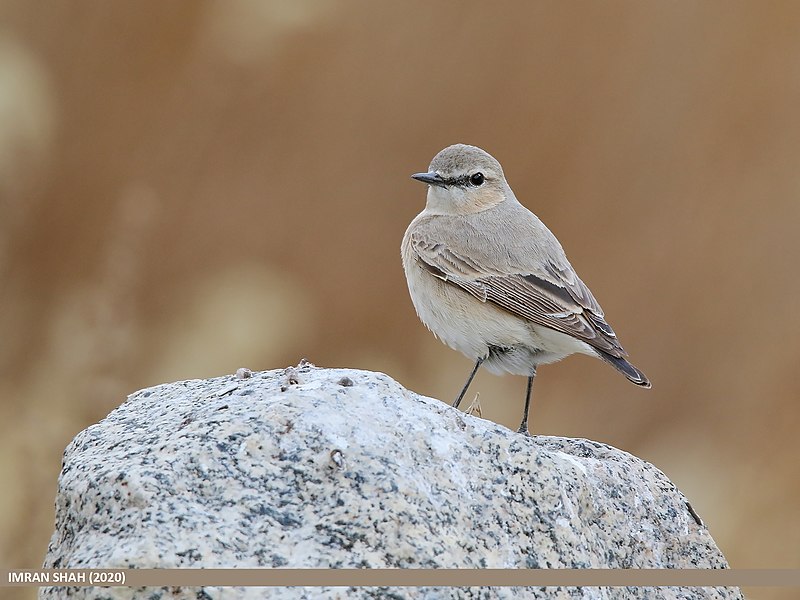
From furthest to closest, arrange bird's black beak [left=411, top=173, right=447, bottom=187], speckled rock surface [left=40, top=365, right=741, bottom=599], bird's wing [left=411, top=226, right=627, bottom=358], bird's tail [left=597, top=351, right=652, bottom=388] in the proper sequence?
1. bird's black beak [left=411, top=173, right=447, bottom=187]
2. bird's wing [left=411, top=226, right=627, bottom=358]
3. bird's tail [left=597, top=351, right=652, bottom=388]
4. speckled rock surface [left=40, top=365, right=741, bottom=599]

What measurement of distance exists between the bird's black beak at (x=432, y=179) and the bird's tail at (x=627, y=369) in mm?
1692

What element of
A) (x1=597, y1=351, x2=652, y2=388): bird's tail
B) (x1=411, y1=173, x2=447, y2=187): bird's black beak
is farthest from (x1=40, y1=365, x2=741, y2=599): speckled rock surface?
(x1=411, y1=173, x2=447, y2=187): bird's black beak

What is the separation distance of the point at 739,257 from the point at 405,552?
5.85m

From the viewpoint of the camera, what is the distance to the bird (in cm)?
556

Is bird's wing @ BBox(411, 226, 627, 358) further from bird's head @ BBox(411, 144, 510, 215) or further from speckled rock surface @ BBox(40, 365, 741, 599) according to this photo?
speckled rock surface @ BBox(40, 365, 741, 599)

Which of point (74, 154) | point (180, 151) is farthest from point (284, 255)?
point (74, 154)

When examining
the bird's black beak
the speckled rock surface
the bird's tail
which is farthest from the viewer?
the bird's black beak

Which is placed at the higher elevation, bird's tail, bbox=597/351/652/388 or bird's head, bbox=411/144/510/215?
bird's head, bbox=411/144/510/215

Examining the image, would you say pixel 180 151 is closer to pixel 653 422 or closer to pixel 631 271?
pixel 631 271

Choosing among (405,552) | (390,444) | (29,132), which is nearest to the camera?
(405,552)

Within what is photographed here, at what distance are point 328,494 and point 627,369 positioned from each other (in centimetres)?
265

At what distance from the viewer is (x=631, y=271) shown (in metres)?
8.09

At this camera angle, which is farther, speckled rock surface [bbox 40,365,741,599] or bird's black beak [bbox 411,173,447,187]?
bird's black beak [bbox 411,173,447,187]

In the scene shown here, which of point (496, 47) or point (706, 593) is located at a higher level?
point (496, 47)
